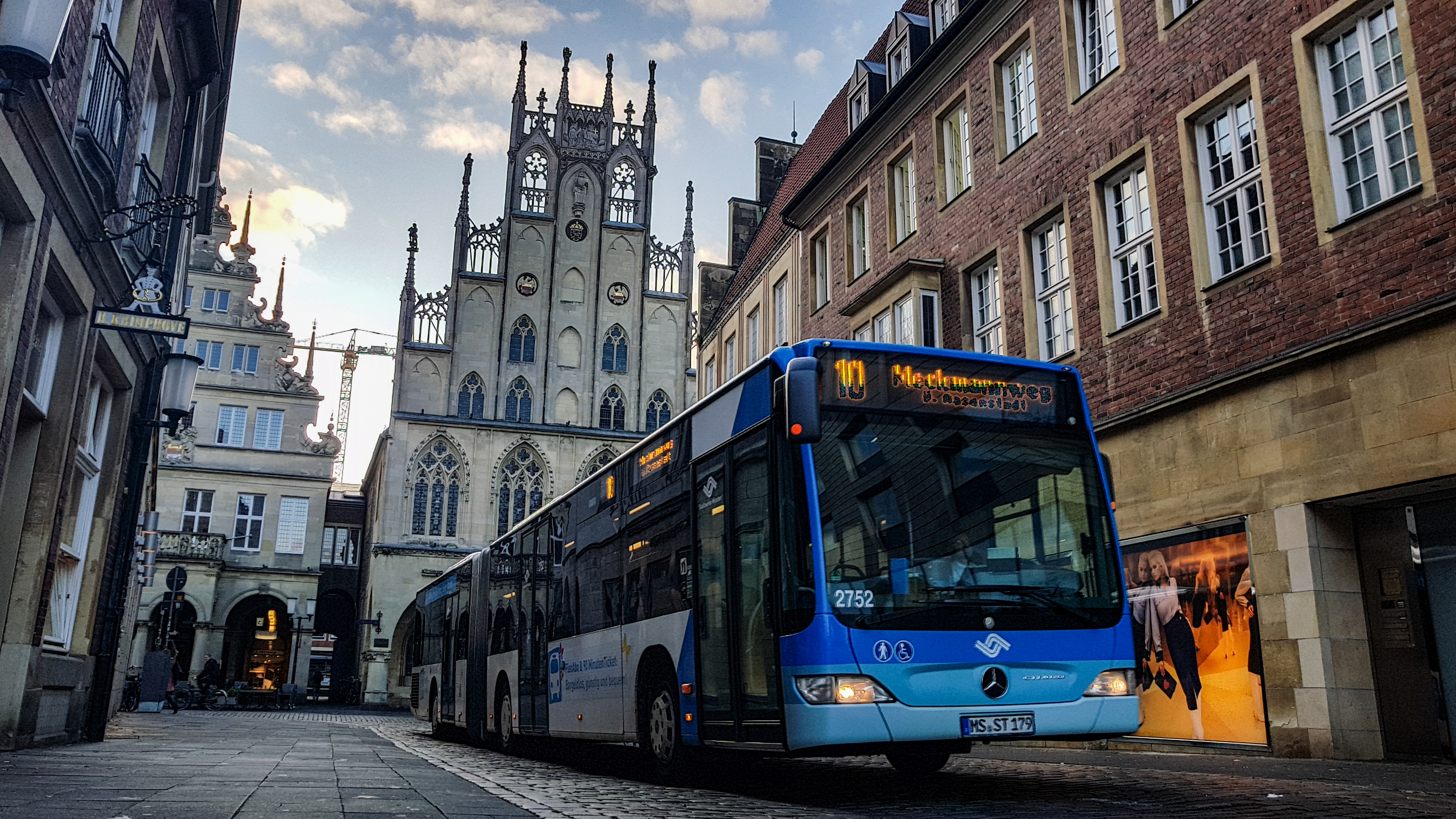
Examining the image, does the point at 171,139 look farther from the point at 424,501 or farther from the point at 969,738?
the point at 424,501

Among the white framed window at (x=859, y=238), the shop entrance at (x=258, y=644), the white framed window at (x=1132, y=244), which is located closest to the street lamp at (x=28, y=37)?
the white framed window at (x=1132, y=244)

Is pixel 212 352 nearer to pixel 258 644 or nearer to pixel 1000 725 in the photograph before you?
pixel 258 644

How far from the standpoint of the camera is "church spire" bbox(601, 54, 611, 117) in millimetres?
50125

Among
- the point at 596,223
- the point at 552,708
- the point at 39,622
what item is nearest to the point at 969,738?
the point at 552,708

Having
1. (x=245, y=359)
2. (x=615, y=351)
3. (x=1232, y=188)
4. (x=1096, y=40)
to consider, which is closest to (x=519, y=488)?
(x=615, y=351)

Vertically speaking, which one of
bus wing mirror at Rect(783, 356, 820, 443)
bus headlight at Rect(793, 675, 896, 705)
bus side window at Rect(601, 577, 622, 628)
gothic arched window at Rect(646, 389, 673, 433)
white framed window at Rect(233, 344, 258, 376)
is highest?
white framed window at Rect(233, 344, 258, 376)

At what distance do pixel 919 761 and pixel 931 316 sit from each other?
32.5ft

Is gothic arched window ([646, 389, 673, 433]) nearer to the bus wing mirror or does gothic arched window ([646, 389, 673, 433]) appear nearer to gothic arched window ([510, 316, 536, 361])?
gothic arched window ([510, 316, 536, 361])

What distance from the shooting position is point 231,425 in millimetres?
44250

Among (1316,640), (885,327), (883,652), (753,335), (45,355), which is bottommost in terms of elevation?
(883,652)

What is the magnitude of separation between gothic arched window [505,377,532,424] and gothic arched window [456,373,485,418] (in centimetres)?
96

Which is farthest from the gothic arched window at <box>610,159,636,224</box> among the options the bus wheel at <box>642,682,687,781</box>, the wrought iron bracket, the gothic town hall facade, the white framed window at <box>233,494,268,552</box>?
the bus wheel at <box>642,682,687,781</box>

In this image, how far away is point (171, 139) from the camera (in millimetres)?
15391

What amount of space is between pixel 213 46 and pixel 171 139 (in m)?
1.35
